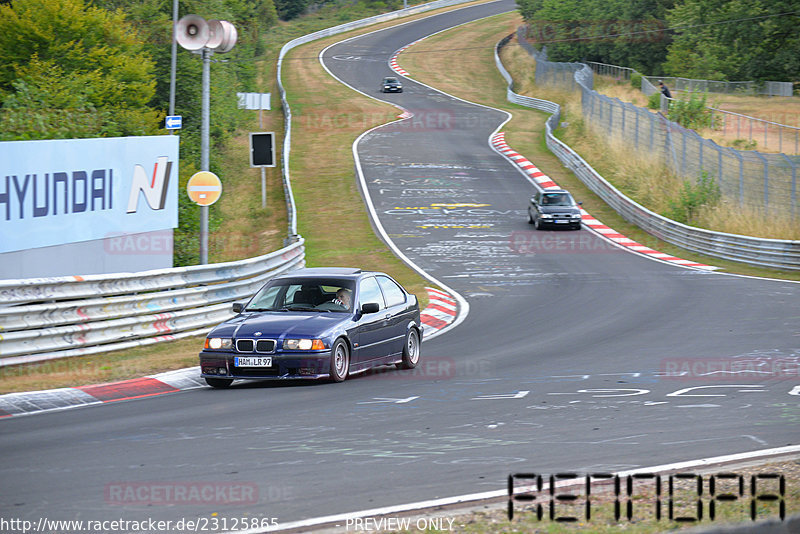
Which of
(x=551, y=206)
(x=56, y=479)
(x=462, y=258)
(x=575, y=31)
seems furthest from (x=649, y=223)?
(x=575, y=31)

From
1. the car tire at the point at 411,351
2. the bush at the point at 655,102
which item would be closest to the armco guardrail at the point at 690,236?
the bush at the point at 655,102

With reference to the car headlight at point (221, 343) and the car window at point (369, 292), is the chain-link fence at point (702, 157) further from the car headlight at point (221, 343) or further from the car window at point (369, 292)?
the car headlight at point (221, 343)

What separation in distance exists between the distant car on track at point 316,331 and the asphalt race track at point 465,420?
274mm

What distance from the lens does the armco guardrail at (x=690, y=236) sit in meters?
28.5

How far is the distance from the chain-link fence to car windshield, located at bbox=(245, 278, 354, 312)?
68.8ft

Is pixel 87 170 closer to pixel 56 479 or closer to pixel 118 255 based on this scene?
pixel 118 255

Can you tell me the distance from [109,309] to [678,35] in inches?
2857

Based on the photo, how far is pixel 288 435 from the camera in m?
9.23

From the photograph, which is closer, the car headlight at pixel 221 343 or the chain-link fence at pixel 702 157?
the car headlight at pixel 221 343

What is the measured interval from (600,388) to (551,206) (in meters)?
24.7

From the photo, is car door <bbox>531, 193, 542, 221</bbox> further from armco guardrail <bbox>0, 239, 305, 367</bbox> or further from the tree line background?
the tree line background

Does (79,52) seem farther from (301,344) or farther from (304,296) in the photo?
(301,344)

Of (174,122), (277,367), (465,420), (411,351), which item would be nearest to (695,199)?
(174,122)

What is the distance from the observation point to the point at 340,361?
1289 centimetres
